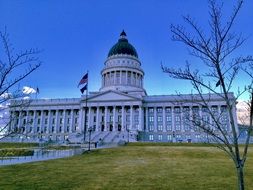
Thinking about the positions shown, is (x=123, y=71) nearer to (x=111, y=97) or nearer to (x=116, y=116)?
(x=111, y=97)

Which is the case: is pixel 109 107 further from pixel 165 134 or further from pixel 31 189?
pixel 31 189

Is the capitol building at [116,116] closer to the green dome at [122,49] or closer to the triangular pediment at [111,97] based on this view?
the triangular pediment at [111,97]

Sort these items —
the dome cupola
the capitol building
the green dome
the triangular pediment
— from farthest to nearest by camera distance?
the green dome
the dome cupola
the triangular pediment
the capitol building

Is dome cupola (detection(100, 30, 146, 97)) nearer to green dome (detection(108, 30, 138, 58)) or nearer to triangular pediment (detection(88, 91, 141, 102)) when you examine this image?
green dome (detection(108, 30, 138, 58))

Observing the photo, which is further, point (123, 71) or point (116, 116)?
point (123, 71)

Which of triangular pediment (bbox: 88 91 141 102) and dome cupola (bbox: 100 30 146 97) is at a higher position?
dome cupola (bbox: 100 30 146 97)

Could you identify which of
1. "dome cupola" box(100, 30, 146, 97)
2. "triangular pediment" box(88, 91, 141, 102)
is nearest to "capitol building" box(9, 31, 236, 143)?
"triangular pediment" box(88, 91, 141, 102)

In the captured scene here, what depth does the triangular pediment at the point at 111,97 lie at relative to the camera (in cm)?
9456

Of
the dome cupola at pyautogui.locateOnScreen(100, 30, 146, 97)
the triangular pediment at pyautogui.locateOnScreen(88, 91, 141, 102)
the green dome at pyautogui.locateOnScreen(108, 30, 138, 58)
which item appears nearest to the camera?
the triangular pediment at pyautogui.locateOnScreen(88, 91, 141, 102)

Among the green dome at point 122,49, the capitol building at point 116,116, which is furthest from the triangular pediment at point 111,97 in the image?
the green dome at point 122,49

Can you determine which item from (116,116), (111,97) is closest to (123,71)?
(111,97)

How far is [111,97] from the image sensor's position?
314 feet

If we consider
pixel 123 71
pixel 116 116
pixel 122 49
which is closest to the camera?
pixel 116 116

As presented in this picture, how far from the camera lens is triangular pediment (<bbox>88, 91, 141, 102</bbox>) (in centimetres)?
9456
